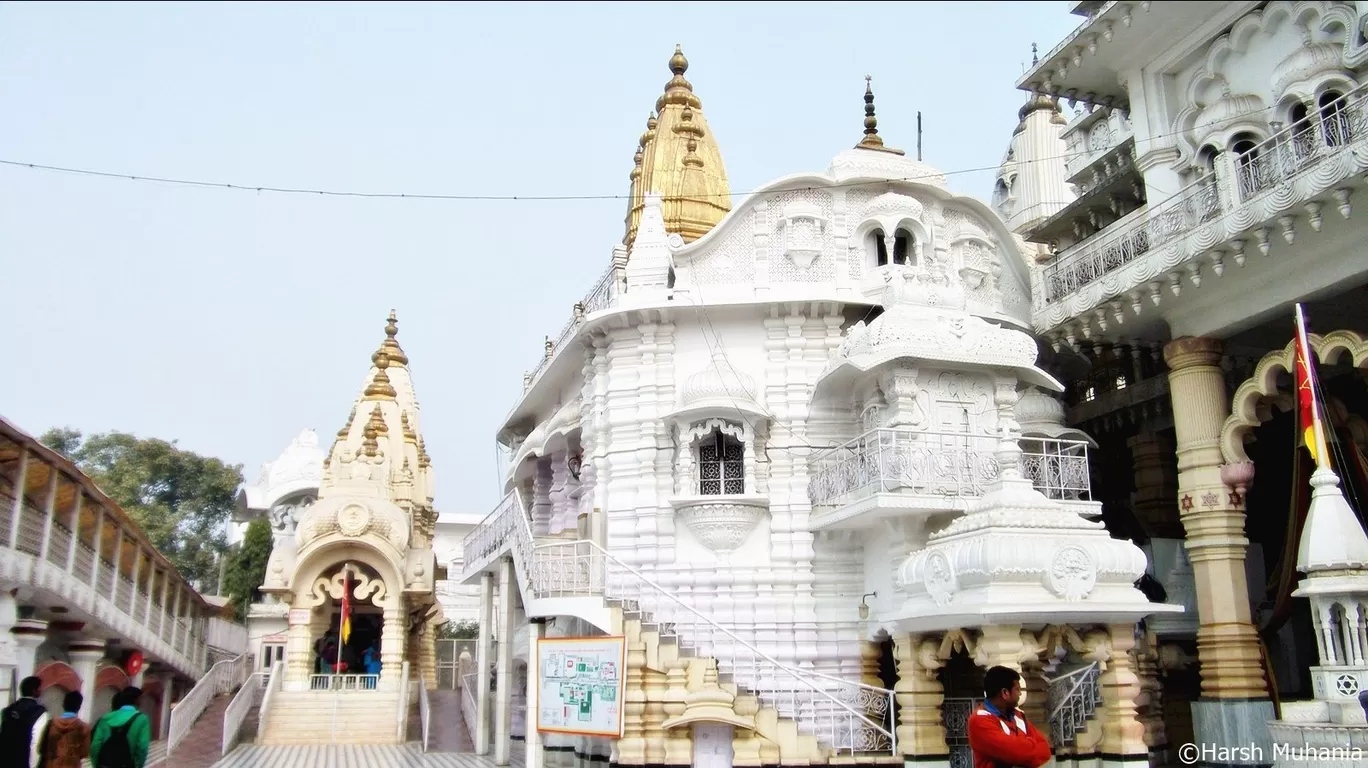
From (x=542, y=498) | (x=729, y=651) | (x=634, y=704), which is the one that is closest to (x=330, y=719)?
(x=542, y=498)

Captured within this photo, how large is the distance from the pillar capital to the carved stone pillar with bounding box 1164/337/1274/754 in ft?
0.04

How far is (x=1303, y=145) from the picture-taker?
1328 cm

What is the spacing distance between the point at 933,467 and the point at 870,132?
7815 millimetres

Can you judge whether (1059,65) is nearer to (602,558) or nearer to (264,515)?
(602,558)

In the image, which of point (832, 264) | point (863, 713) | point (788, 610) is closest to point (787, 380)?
point (832, 264)

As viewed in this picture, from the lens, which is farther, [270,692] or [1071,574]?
[270,692]

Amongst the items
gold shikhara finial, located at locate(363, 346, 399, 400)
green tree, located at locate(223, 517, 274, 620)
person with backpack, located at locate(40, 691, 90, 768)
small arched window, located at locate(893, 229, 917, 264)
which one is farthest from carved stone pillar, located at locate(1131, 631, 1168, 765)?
green tree, located at locate(223, 517, 274, 620)

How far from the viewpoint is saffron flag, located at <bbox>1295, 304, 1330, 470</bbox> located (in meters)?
12.7

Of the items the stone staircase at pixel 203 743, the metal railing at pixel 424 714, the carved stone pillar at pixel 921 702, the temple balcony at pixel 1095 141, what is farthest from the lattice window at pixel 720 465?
the stone staircase at pixel 203 743

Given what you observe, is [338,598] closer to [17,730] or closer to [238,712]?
[238,712]

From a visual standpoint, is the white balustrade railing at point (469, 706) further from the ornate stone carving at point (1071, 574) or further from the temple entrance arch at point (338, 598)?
the ornate stone carving at point (1071, 574)

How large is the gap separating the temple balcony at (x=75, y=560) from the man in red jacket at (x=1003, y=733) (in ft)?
38.1

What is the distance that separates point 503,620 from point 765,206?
317 inches

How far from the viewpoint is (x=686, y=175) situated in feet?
68.3
